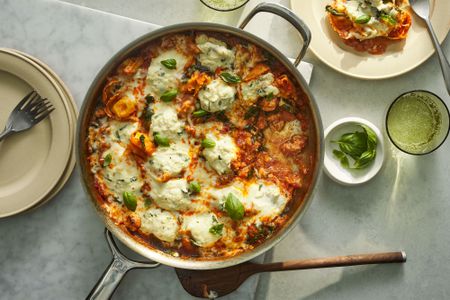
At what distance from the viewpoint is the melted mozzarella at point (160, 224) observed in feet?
9.13

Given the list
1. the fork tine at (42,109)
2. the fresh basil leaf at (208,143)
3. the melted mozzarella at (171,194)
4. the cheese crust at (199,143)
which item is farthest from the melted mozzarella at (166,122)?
the fork tine at (42,109)

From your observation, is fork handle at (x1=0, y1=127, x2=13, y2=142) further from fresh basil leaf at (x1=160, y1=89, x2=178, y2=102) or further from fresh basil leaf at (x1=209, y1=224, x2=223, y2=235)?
fresh basil leaf at (x1=209, y1=224, x2=223, y2=235)

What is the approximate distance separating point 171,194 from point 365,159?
3.63 ft

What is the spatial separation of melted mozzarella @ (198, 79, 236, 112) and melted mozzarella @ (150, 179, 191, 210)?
1.35 feet

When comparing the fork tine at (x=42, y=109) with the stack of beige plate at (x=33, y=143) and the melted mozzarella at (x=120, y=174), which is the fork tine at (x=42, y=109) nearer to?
the stack of beige plate at (x=33, y=143)

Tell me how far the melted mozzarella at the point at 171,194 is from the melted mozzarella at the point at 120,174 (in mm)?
93

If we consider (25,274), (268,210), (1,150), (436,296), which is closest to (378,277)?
(436,296)

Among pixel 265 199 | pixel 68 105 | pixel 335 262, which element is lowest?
pixel 335 262

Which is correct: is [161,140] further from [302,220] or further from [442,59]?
[442,59]

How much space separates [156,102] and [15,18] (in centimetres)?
100

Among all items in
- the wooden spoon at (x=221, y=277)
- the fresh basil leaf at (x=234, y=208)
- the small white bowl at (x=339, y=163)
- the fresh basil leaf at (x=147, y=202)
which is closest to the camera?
the fresh basil leaf at (x=234, y=208)

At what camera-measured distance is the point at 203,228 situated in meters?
2.78

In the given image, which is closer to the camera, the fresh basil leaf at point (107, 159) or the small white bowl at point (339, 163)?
the fresh basil leaf at point (107, 159)

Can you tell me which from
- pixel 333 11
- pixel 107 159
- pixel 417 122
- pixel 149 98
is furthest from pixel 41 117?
pixel 417 122
